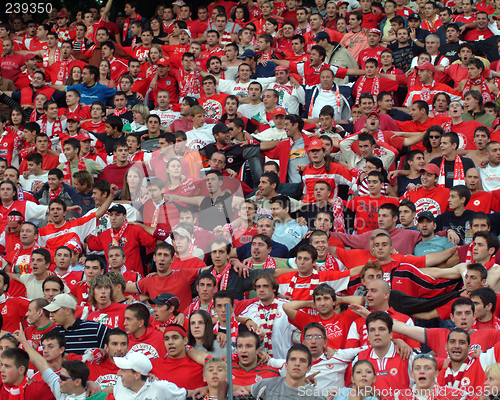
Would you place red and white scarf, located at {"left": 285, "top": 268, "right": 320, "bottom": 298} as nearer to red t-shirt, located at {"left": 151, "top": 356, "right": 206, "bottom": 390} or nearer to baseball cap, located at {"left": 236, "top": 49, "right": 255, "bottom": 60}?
red t-shirt, located at {"left": 151, "top": 356, "right": 206, "bottom": 390}

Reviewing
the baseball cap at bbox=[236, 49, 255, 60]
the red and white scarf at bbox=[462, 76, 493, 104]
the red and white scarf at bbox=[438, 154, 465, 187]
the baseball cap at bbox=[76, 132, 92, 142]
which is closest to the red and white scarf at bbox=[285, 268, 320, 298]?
the red and white scarf at bbox=[438, 154, 465, 187]

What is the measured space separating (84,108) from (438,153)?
20.7 ft

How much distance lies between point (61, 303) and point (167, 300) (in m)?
1.07

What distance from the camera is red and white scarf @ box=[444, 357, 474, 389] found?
5.98 meters

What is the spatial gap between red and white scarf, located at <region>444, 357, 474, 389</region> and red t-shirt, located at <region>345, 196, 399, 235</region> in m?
3.38

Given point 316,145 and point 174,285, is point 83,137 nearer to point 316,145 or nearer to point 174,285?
point 316,145

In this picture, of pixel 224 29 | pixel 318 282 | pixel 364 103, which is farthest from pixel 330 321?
pixel 224 29

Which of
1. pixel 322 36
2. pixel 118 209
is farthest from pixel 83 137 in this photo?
pixel 322 36

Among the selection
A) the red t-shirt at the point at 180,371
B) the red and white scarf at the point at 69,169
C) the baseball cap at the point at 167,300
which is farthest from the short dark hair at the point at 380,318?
the red and white scarf at the point at 69,169

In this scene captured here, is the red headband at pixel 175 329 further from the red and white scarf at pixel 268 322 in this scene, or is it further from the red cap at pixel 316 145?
the red cap at pixel 316 145

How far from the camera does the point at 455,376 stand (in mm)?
6027

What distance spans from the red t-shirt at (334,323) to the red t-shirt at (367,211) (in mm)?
2217

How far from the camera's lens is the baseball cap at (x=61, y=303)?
7.59m

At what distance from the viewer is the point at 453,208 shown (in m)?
8.91
